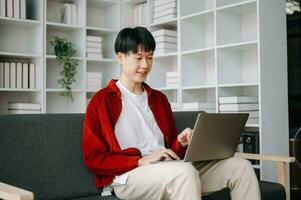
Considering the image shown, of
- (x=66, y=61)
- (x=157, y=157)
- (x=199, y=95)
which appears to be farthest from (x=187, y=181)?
(x=66, y=61)

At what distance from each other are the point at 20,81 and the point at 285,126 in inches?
96.0

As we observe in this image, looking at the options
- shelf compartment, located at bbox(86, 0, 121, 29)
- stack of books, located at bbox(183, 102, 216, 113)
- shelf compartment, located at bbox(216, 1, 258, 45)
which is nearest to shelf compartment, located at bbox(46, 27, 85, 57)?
shelf compartment, located at bbox(86, 0, 121, 29)

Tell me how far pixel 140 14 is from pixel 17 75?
1.54 metres

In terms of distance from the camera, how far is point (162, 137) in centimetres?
219

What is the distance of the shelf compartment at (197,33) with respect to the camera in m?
4.09

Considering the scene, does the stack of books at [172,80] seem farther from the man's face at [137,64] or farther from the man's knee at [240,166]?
the man's knee at [240,166]

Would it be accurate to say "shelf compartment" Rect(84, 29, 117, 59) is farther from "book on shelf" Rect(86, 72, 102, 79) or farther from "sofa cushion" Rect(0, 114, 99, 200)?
"sofa cushion" Rect(0, 114, 99, 200)

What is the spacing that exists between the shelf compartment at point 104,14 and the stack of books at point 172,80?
0.93 meters

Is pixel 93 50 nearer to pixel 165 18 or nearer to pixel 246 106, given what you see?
pixel 165 18

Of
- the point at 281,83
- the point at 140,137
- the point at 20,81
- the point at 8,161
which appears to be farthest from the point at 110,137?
the point at 20,81

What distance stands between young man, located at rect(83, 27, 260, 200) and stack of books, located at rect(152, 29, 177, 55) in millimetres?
2026

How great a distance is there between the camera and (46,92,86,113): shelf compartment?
4418 millimetres

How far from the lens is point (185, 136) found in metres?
2.06

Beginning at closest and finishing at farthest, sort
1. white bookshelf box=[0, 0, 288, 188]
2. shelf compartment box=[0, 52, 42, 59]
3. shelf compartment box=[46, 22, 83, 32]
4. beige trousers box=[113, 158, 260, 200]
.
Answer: beige trousers box=[113, 158, 260, 200], white bookshelf box=[0, 0, 288, 188], shelf compartment box=[0, 52, 42, 59], shelf compartment box=[46, 22, 83, 32]
